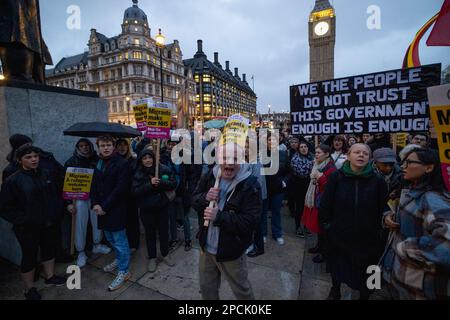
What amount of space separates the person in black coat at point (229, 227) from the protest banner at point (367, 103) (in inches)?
108

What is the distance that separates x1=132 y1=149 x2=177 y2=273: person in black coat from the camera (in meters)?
3.45

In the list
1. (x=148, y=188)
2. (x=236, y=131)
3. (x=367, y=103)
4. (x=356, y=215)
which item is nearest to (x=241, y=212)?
(x=236, y=131)

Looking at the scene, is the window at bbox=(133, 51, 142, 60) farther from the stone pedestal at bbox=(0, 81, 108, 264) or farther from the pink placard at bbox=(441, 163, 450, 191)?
the pink placard at bbox=(441, 163, 450, 191)

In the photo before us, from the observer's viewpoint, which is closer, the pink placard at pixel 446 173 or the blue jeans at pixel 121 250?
the pink placard at pixel 446 173

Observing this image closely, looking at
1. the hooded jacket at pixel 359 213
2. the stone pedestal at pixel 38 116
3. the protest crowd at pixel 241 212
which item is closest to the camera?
the protest crowd at pixel 241 212

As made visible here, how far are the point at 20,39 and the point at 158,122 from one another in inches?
111

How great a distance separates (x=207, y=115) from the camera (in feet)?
270

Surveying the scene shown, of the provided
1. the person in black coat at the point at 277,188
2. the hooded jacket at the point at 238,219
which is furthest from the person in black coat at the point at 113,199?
the person in black coat at the point at 277,188

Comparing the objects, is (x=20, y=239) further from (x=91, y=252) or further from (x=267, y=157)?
(x=267, y=157)

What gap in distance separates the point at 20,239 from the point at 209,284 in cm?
265

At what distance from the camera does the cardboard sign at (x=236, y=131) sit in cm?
256

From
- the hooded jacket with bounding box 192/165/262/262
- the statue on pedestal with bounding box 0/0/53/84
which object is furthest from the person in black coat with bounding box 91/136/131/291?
the statue on pedestal with bounding box 0/0/53/84

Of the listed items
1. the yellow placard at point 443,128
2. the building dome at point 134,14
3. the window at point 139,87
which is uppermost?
the building dome at point 134,14

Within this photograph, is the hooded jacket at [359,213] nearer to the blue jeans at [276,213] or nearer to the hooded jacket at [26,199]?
the blue jeans at [276,213]
